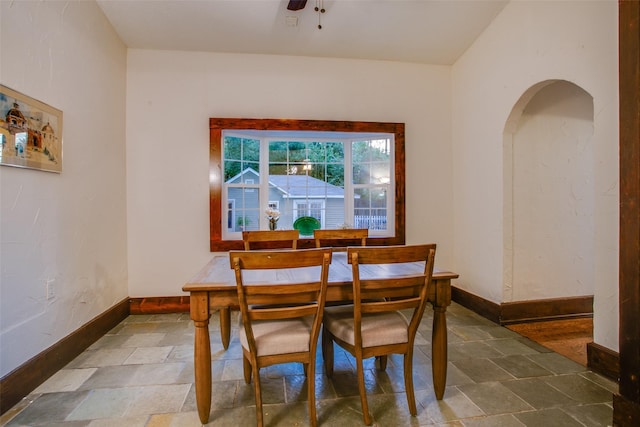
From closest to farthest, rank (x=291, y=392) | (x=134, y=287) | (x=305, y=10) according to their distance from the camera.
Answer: (x=291, y=392) < (x=305, y=10) < (x=134, y=287)

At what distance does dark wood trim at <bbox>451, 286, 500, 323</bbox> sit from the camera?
3100 millimetres

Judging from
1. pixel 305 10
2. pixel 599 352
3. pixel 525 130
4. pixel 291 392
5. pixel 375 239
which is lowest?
pixel 291 392

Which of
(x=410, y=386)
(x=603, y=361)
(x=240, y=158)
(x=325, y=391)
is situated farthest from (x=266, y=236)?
(x=603, y=361)

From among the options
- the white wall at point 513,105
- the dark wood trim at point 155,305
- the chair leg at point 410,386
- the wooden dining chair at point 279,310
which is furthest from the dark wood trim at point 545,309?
the dark wood trim at point 155,305

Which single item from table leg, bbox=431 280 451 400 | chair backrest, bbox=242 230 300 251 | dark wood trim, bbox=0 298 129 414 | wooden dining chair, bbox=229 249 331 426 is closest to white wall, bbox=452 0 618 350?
table leg, bbox=431 280 451 400

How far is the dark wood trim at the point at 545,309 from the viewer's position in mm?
3041

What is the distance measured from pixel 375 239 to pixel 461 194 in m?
1.18

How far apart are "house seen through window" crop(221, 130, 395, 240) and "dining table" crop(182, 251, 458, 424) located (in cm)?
197

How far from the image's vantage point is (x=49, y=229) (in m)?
2.19

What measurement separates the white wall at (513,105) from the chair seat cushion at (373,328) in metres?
1.54

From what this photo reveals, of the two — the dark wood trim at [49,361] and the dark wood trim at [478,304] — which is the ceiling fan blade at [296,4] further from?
the dark wood trim at [478,304]

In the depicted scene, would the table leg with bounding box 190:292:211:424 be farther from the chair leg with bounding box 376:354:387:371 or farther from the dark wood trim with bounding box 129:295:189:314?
the dark wood trim with bounding box 129:295:189:314

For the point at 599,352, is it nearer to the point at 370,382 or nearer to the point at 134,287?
the point at 370,382

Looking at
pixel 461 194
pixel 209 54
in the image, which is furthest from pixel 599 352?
pixel 209 54
